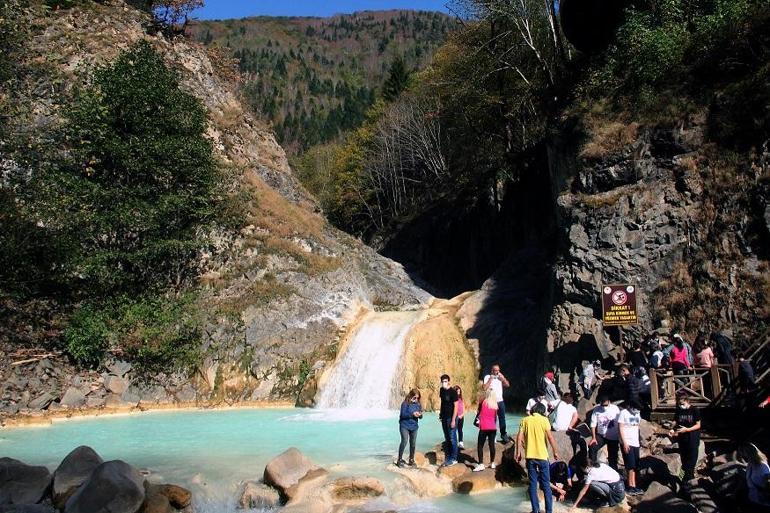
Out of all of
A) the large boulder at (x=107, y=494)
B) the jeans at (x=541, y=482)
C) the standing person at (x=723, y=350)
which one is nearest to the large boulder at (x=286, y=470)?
the large boulder at (x=107, y=494)

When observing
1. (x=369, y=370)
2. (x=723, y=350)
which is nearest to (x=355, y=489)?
(x=723, y=350)

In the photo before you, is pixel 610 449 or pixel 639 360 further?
pixel 639 360

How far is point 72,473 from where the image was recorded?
11281 mm

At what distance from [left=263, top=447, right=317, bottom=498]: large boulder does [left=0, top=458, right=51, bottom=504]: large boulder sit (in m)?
4.36

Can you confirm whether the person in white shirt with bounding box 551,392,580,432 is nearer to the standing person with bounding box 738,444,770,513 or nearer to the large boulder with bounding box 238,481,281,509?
the standing person with bounding box 738,444,770,513

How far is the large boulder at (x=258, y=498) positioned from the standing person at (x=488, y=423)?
4358 mm

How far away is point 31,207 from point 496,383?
71.5ft

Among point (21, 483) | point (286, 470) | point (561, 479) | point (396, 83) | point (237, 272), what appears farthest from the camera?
point (396, 83)

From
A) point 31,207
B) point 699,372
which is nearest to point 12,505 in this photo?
point 699,372

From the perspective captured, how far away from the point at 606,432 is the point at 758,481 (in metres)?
2.69

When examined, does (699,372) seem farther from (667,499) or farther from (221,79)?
(221,79)

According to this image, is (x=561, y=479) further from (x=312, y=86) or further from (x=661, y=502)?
(x=312, y=86)

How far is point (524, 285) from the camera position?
28.8 metres

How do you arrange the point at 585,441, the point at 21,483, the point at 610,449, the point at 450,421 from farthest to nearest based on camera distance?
the point at 450,421
the point at 585,441
the point at 610,449
the point at 21,483
